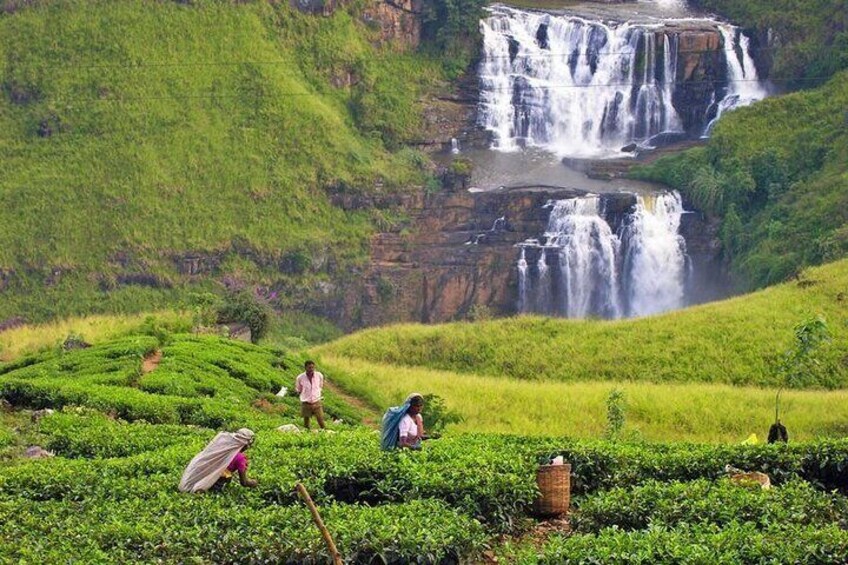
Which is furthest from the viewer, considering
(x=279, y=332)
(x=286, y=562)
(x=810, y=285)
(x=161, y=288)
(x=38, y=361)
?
(x=161, y=288)

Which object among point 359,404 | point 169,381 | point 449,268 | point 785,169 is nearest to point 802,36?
point 785,169

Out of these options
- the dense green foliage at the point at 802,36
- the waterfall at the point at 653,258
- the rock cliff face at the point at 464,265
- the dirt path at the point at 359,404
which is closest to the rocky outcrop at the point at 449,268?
the rock cliff face at the point at 464,265

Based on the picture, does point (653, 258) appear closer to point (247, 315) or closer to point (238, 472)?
point (247, 315)

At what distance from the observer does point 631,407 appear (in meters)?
30.5

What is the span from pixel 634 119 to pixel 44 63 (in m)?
31.4

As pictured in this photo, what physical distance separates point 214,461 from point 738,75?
194 ft

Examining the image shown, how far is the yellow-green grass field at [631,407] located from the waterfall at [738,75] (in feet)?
125

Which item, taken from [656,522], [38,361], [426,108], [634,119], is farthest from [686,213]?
[656,522]

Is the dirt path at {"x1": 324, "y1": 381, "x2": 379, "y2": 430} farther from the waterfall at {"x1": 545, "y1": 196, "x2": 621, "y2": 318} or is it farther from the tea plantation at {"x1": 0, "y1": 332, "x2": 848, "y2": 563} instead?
the waterfall at {"x1": 545, "y1": 196, "x2": 621, "y2": 318}

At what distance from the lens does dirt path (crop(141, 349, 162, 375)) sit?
28062 mm

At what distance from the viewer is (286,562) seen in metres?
13.6

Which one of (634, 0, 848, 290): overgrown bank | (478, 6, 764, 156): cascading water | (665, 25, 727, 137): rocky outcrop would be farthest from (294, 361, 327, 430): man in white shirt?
(665, 25, 727, 137): rocky outcrop

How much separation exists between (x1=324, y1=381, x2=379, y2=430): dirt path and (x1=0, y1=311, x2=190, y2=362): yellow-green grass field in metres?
4.86

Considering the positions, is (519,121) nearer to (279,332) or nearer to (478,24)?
(478,24)
